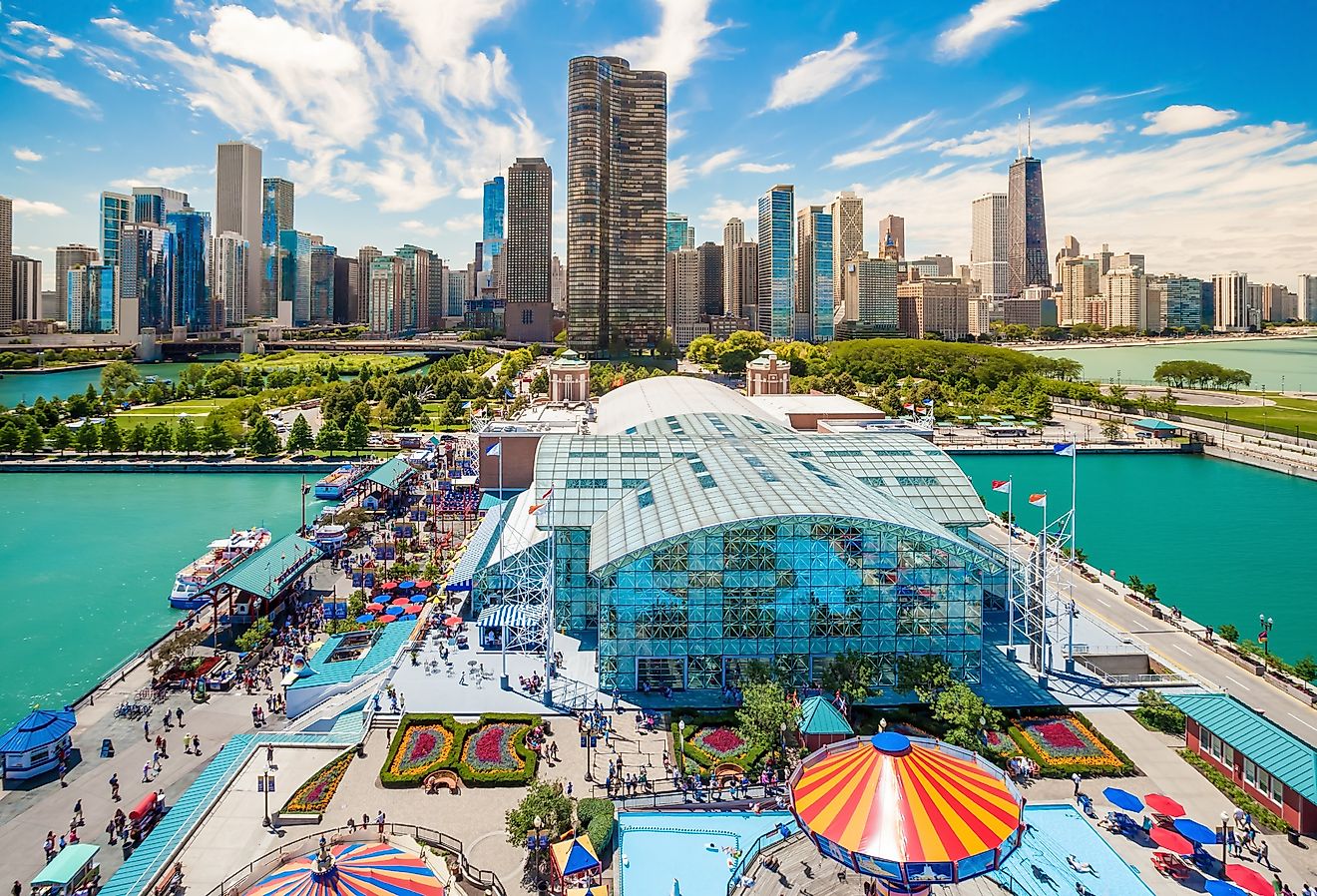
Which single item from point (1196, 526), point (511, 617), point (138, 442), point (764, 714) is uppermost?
point (138, 442)

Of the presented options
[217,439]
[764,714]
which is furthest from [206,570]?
[217,439]

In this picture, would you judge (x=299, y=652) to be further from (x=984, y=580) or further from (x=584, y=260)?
(x=584, y=260)

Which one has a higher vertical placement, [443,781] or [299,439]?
[299,439]

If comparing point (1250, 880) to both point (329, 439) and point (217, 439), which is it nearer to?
point (329, 439)

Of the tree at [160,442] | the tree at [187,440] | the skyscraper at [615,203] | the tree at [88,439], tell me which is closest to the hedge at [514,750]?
the tree at [187,440]

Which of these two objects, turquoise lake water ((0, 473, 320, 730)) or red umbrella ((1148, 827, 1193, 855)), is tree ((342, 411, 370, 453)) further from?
red umbrella ((1148, 827, 1193, 855))

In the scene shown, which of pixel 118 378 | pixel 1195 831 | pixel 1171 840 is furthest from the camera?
pixel 118 378
